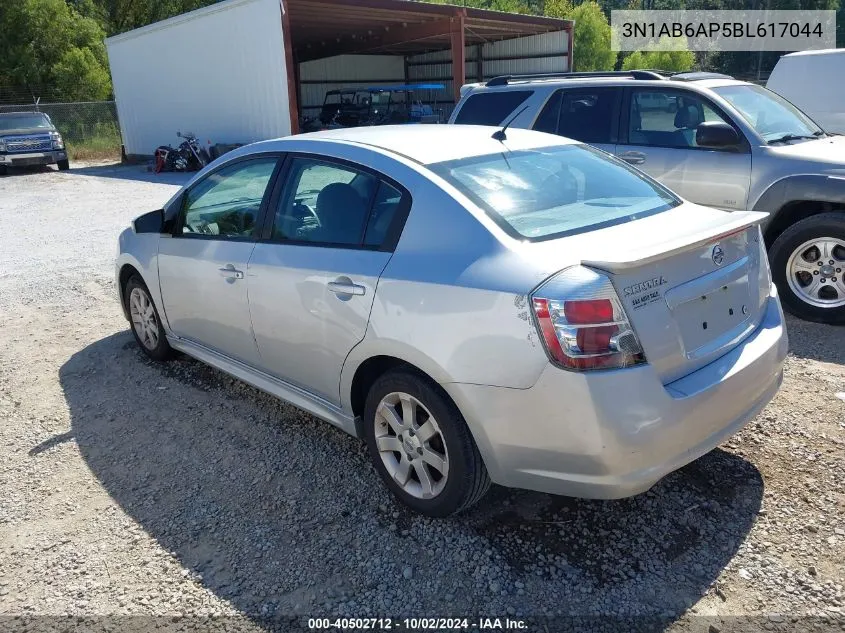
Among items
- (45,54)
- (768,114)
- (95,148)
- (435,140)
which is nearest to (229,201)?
(435,140)

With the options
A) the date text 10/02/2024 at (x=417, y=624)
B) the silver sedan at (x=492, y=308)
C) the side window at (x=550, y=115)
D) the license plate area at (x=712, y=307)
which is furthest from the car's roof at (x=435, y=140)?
the side window at (x=550, y=115)

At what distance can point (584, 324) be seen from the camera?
2.48 meters

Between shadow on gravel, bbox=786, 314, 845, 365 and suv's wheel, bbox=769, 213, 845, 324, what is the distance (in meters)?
0.08

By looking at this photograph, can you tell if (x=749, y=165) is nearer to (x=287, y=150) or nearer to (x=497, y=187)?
(x=497, y=187)

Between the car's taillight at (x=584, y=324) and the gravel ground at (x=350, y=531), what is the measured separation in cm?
92

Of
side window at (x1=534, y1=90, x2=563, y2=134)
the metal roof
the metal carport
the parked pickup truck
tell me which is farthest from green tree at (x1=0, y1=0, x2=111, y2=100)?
side window at (x1=534, y1=90, x2=563, y2=134)

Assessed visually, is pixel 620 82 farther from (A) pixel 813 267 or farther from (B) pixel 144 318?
(B) pixel 144 318

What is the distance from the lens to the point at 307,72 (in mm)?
32469

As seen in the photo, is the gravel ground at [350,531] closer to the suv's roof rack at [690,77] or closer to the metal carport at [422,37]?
the suv's roof rack at [690,77]

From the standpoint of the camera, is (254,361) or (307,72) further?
(307,72)

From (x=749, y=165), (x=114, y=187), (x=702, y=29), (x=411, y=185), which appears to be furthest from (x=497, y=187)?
(x=702, y=29)

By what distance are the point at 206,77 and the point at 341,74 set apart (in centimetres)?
1224

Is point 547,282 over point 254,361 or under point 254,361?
over

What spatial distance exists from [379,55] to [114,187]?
20.0 meters
